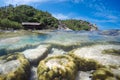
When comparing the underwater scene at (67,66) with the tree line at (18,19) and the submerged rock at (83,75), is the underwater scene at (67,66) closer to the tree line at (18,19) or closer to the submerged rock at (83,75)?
the submerged rock at (83,75)

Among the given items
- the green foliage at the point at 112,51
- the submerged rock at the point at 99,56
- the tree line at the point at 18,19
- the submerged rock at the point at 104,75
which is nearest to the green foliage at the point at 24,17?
the tree line at the point at 18,19

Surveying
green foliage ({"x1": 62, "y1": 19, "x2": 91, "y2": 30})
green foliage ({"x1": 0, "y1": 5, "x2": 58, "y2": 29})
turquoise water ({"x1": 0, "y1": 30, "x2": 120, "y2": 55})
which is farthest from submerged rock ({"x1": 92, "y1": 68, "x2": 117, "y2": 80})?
green foliage ({"x1": 62, "y1": 19, "x2": 91, "y2": 30})

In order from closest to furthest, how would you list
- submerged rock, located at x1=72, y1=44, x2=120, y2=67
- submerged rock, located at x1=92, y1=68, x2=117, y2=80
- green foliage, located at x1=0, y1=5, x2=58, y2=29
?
submerged rock, located at x1=92, y1=68, x2=117, y2=80 < submerged rock, located at x1=72, y1=44, x2=120, y2=67 < green foliage, located at x1=0, y1=5, x2=58, y2=29

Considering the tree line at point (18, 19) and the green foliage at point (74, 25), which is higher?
the tree line at point (18, 19)

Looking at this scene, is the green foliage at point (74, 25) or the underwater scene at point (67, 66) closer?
the underwater scene at point (67, 66)

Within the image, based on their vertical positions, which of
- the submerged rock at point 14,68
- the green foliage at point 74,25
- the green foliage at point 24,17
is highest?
the green foliage at point 24,17

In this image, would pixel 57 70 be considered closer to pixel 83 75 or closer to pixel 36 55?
pixel 83 75

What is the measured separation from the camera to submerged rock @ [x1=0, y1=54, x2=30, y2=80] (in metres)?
11.3

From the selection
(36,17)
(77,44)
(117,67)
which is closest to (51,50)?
(77,44)

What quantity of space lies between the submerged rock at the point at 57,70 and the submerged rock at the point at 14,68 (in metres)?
1.13

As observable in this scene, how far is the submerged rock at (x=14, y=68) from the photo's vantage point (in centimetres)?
1125

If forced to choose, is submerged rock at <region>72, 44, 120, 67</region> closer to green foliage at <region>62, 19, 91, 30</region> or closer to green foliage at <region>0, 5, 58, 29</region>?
green foliage at <region>0, 5, 58, 29</region>

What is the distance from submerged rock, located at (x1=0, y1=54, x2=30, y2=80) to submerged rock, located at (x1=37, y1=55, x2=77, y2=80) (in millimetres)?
1128

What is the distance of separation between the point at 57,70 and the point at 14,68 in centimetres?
288
